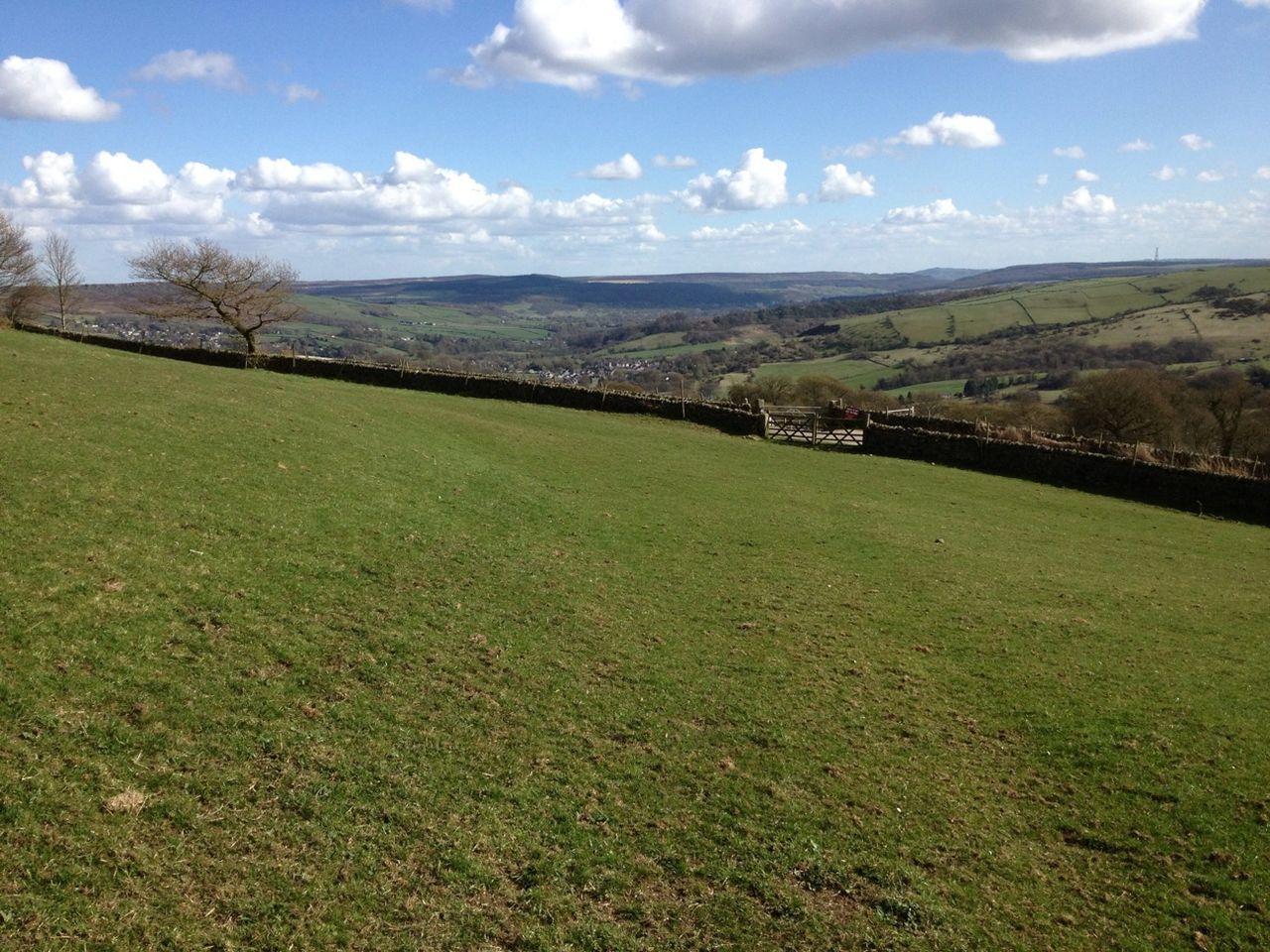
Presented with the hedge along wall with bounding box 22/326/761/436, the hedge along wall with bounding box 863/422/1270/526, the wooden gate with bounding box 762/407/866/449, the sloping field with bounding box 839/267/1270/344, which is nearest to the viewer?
the hedge along wall with bounding box 863/422/1270/526

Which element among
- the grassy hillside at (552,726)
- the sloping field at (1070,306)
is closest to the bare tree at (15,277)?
the grassy hillside at (552,726)

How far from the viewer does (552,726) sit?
10289 millimetres

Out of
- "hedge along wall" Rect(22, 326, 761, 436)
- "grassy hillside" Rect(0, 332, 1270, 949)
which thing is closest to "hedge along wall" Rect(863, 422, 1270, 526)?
"hedge along wall" Rect(22, 326, 761, 436)

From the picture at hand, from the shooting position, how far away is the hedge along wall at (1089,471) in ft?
111

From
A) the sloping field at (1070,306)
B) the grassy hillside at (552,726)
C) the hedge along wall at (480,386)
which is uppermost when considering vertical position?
the sloping field at (1070,306)

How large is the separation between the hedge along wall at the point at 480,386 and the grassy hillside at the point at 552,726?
2687cm

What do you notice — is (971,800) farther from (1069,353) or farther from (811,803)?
(1069,353)

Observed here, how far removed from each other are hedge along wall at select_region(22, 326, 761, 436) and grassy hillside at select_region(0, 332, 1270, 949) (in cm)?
2687

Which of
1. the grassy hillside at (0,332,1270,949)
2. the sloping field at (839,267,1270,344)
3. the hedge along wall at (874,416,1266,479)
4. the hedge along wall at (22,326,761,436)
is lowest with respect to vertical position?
the grassy hillside at (0,332,1270,949)

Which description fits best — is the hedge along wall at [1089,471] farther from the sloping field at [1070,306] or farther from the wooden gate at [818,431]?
the sloping field at [1070,306]

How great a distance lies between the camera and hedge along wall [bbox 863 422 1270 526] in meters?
34.0

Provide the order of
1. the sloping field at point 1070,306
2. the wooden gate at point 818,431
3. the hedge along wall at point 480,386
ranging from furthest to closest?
the sloping field at point 1070,306 < the hedge along wall at point 480,386 < the wooden gate at point 818,431

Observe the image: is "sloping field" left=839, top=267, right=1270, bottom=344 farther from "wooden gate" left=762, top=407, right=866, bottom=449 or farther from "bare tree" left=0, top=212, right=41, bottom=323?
"bare tree" left=0, top=212, right=41, bottom=323

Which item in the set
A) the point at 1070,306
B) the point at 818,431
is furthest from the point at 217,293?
the point at 1070,306
